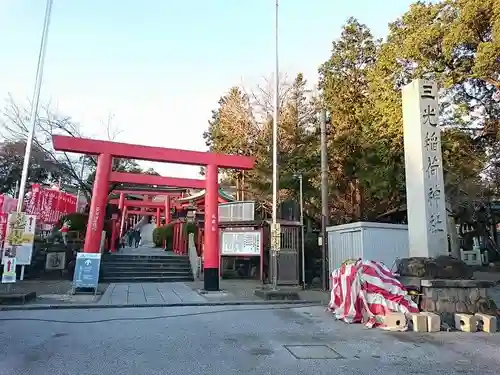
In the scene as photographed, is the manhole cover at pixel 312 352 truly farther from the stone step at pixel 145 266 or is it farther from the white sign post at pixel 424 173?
the stone step at pixel 145 266

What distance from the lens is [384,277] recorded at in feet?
28.1

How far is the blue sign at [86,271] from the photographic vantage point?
12.4 meters

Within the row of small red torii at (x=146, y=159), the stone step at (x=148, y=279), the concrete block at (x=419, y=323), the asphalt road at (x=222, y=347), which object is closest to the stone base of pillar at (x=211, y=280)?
the row of small red torii at (x=146, y=159)

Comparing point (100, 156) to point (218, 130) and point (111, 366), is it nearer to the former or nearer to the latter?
point (111, 366)

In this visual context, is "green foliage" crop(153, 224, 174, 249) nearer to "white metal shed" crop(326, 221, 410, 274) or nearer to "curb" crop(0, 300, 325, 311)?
"white metal shed" crop(326, 221, 410, 274)

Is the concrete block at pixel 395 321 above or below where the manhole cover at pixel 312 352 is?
above

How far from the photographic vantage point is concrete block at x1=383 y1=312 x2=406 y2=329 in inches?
300

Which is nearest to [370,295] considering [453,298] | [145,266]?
[453,298]

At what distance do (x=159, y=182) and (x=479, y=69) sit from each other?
1167 centimetres

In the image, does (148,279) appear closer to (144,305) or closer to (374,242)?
(144,305)

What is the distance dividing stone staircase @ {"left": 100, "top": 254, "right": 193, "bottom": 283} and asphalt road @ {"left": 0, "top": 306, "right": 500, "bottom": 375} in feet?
27.3

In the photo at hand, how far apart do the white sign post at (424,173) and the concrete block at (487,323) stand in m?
1.79

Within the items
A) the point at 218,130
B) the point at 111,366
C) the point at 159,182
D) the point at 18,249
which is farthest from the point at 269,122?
the point at 111,366

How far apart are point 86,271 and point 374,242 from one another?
8.94 meters
